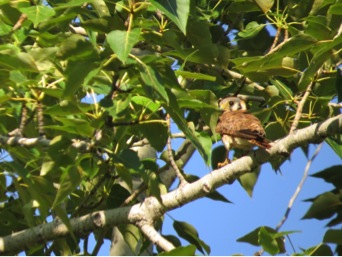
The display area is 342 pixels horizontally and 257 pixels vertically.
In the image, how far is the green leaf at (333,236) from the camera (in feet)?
14.3

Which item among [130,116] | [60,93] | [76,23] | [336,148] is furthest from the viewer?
[76,23]

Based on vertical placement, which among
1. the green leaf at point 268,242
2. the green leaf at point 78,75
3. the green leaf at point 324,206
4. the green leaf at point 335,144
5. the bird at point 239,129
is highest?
the green leaf at point 78,75

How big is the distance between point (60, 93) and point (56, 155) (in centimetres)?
31

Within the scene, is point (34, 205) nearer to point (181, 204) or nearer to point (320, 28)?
point (181, 204)

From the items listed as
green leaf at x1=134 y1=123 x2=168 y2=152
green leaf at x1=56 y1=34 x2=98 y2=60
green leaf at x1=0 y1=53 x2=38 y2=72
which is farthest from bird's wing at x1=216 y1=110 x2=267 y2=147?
green leaf at x1=0 y1=53 x2=38 y2=72

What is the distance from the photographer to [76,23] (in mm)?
5957

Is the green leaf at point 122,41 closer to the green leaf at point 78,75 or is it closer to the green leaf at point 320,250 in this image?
the green leaf at point 78,75

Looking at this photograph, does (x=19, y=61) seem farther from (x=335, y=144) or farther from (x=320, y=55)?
(x=335, y=144)

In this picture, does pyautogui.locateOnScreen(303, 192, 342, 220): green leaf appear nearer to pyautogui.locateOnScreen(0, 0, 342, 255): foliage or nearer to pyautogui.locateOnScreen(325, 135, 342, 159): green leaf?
pyautogui.locateOnScreen(0, 0, 342, 255): foliage

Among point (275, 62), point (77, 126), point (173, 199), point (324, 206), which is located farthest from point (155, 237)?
point (324, 206)

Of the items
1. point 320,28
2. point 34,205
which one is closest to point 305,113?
point 320,28

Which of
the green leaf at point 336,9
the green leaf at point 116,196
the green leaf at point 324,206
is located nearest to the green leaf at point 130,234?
the green leaf at point 116,196

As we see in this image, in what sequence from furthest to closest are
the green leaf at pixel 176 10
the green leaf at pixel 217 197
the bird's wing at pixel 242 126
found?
the green leaf at pixel 217 197 < the bird's wing at pixel 242 126 < the green leaf at pixel 176 10

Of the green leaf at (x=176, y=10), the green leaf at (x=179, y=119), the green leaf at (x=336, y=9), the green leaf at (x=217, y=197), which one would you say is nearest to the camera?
the green leaf at (x=176, y=10)
